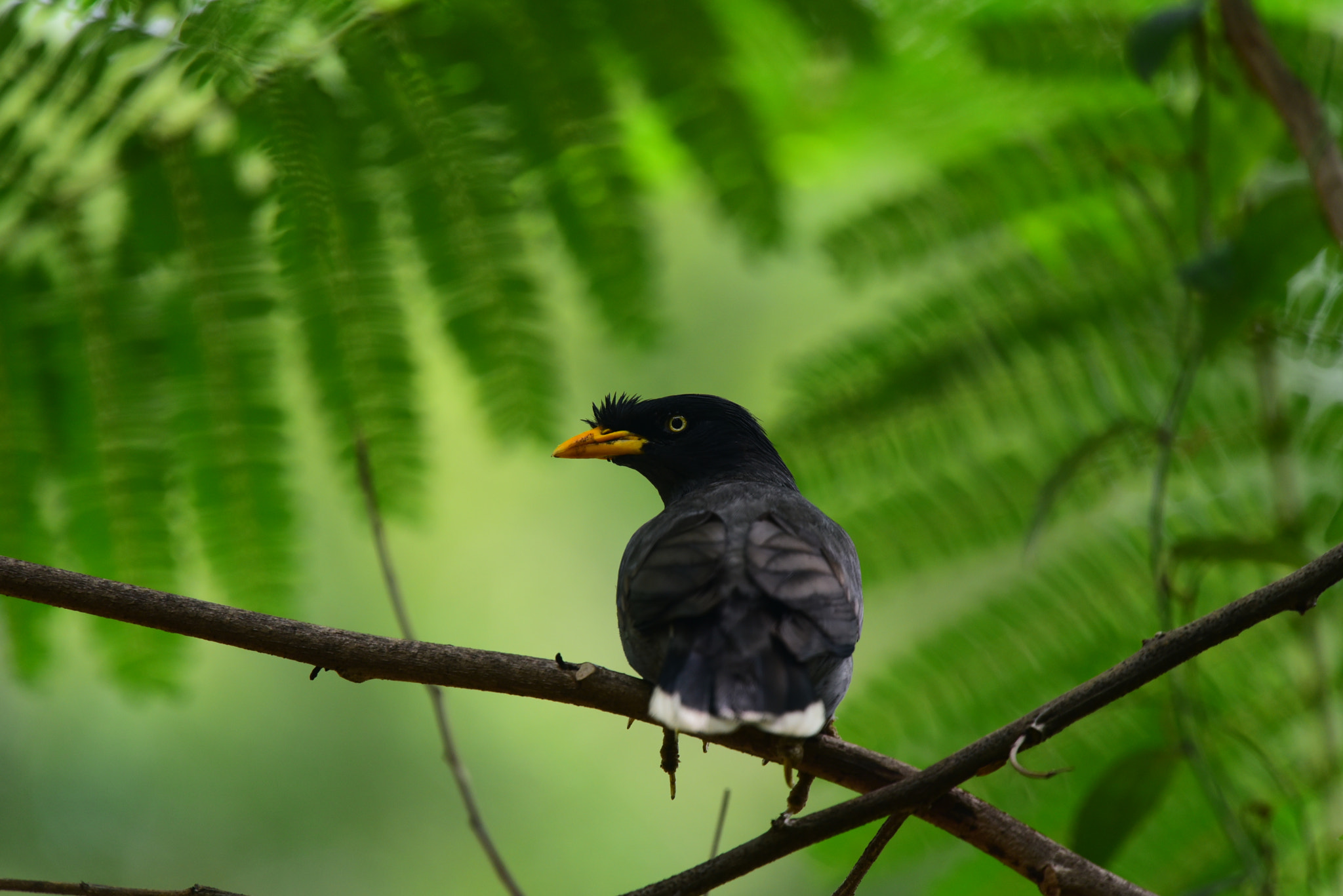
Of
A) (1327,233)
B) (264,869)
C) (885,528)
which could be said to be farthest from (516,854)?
(1327,233)

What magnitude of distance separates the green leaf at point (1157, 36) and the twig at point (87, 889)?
94.2 inches

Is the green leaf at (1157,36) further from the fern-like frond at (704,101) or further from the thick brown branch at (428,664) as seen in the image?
the thick brown branch at (428,664)

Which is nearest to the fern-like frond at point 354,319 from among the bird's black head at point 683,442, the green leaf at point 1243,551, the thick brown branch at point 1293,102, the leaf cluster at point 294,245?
the leaf cluster at point 294,245

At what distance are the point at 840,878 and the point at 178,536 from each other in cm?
234

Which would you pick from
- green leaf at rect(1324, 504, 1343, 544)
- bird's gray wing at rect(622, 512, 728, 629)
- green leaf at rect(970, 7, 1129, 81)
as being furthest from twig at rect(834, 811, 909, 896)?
green leaf at rect(970, 7, 1129, 81)

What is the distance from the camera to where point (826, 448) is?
11.9 ft

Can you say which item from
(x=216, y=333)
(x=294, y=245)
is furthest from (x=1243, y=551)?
(x=216, y=333)

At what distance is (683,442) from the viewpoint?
11.5ft

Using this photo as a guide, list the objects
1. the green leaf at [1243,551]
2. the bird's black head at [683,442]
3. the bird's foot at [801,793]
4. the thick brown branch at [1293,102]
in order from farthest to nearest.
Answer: the bird's black head at [683,442] < the thick brown branch at [1293,102] < the green leaf at [1243,551] < the bird's foot at [801,793]

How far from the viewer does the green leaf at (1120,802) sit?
7.68 feet

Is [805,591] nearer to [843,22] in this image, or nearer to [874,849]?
[874,849]

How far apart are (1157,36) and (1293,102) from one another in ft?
1.39

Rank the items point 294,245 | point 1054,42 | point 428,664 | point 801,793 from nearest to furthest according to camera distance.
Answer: point 428,664 < point 801,793 < point 294,245 < point 1054,42

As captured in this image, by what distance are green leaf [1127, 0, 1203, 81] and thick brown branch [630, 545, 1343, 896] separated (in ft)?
4.15
